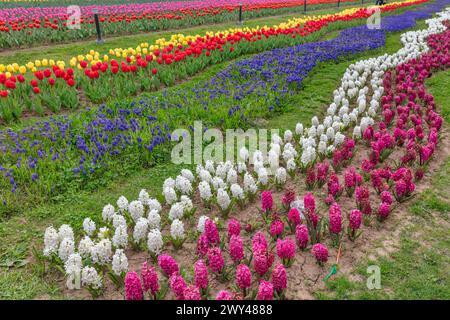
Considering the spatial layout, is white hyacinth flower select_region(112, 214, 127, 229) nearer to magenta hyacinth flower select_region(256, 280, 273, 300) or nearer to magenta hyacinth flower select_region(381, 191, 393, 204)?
magenta hyacinth flower select_region(256, 280, 273, 300)

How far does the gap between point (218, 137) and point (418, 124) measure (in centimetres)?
412

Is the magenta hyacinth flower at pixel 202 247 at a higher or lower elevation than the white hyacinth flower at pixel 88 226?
lower

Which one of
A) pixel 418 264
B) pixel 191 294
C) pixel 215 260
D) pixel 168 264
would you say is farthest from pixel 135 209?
pixel 418 264

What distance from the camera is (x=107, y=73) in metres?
10.8

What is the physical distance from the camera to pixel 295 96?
10367 millimetres

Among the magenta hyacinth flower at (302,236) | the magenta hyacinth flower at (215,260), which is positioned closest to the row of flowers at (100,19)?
the magenta hyacinth flower at (215,260)

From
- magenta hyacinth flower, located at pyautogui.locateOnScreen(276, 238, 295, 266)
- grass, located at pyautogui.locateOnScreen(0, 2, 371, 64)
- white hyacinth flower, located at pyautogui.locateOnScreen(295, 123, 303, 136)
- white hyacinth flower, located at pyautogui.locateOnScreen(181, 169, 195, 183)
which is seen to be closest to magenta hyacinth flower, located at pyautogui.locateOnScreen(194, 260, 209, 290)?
magenta hyacinth flower, located at pyautogui.locateOnScreen(276, 238, 295, 266)

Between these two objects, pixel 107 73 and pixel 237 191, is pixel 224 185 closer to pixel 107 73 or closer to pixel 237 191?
pixel 237 191

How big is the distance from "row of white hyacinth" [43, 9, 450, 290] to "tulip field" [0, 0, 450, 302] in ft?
0.08

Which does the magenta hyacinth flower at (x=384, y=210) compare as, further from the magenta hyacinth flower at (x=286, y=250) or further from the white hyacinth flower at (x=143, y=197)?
the white hyacinth flower at (x=143, y=197)

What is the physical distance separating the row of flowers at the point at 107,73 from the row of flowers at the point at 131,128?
0.61 m

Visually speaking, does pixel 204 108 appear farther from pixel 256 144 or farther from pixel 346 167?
pixel 346 167

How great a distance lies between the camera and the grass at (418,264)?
4.11m

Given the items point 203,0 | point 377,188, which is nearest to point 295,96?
point 377,188
